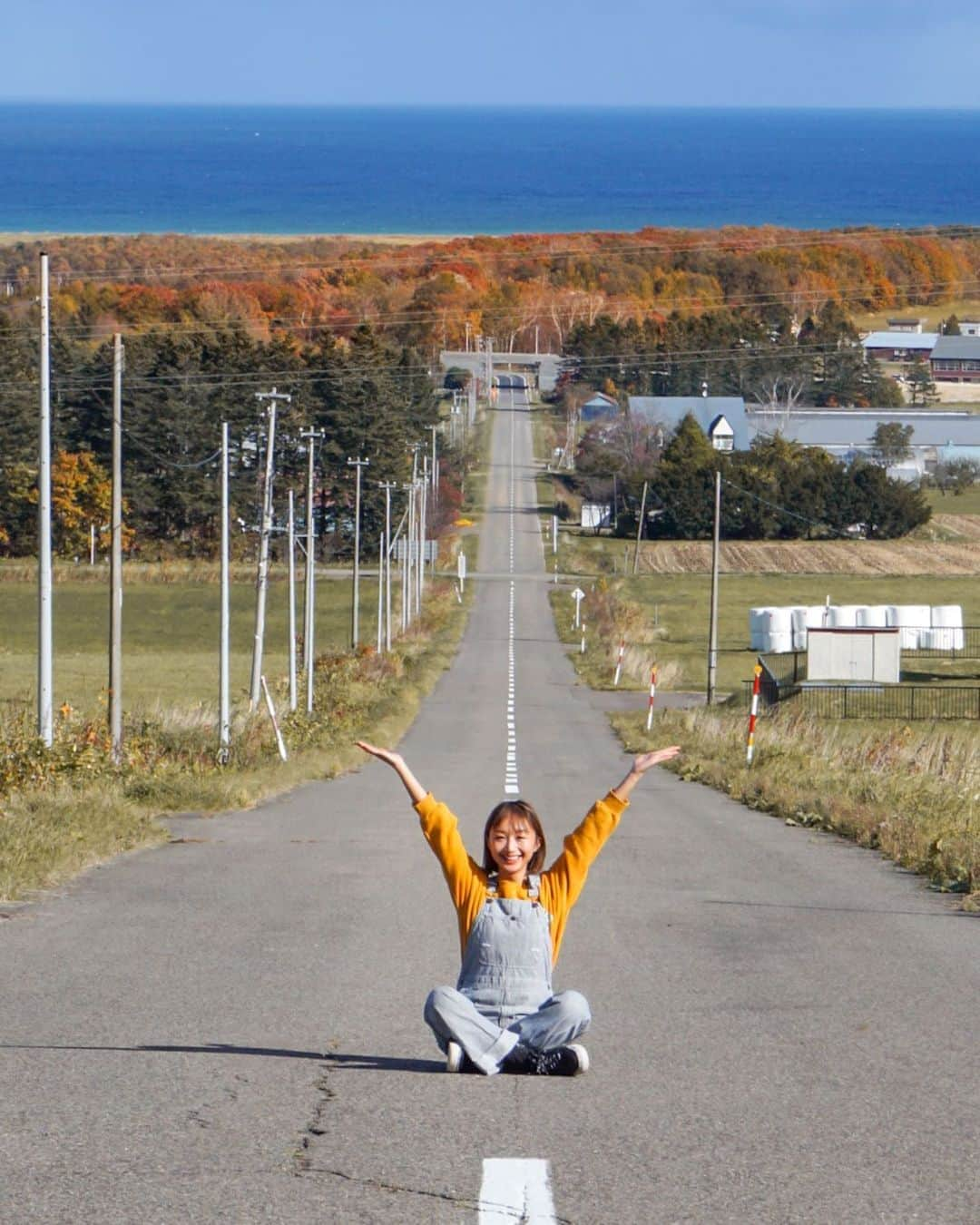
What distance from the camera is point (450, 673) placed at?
59.2 metres

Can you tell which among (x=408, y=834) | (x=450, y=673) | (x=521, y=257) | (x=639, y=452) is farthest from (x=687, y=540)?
(x=408, y=834)

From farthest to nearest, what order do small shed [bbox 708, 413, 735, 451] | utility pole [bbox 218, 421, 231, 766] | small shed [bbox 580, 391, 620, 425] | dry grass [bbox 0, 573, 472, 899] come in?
small shed [bbox 580, 391, 620, 425] < small shed [bbox 708, 413, 735, 451] < utility pole [bbox 218, 421, 231, 766] < dry grass [bbox 0, 573, 472, 899]

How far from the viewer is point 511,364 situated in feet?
557

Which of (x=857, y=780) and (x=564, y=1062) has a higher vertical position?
(x=564, y=1062)

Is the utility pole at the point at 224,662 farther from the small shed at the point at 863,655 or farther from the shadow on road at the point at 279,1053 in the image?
the small shed at the point at 863,655

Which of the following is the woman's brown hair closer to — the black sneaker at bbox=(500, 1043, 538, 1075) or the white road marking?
the black sneaker at bbox=(500, 1043, 538, 1075)

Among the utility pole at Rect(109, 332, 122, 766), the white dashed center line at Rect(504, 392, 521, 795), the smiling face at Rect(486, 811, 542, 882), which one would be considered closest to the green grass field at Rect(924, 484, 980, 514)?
the white dashed center line at Rect(504, 392, 521, 795)

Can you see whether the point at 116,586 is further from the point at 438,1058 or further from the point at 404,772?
the point at 438,1058

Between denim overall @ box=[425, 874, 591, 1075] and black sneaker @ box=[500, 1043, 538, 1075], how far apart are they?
36 millimetres

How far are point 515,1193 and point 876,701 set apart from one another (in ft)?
142

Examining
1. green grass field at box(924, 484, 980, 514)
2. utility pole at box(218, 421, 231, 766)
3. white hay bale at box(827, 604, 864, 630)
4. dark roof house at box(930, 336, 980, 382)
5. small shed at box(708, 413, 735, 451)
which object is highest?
dark roof house at box(930, 336, 980, 382)

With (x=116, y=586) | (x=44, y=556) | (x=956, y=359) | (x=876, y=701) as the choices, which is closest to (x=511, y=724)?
(x=876, y=701)

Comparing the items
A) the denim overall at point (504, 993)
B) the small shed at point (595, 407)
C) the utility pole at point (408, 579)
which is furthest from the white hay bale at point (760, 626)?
the small shed at point (595, 407)

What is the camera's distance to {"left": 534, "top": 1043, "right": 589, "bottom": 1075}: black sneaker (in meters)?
6.94
